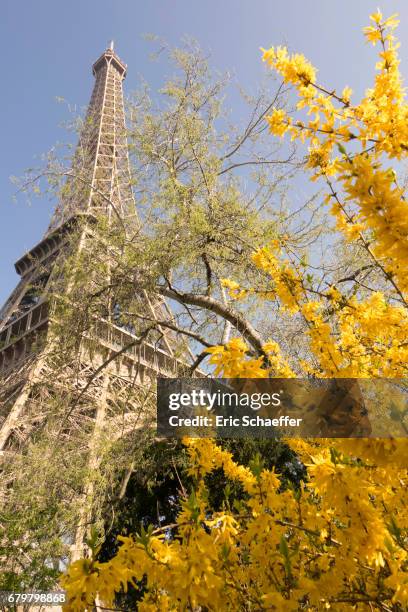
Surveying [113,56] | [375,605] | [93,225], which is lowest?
[375,605]

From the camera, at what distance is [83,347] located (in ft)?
22.1

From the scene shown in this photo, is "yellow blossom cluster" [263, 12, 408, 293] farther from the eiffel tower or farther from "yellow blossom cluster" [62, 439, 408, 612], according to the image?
the eiffel tower

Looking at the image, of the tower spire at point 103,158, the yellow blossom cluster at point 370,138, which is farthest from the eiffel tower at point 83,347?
the yellow blossom cluster at point 370,138

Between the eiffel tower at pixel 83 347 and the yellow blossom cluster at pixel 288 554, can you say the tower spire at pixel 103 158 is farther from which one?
the yellow blossom cluster at pixel 288 554

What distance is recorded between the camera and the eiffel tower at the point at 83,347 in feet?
22.1

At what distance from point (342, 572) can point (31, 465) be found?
19.3 ft

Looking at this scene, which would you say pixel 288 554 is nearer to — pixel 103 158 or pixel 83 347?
pixel 83 347

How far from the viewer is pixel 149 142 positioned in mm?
6816

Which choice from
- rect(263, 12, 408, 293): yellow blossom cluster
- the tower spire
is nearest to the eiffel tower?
the tower spire

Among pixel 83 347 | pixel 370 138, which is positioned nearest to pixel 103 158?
pixel 83 347

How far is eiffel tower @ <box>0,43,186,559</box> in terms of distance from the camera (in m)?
6.74

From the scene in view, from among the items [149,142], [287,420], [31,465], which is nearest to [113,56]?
[149,142]

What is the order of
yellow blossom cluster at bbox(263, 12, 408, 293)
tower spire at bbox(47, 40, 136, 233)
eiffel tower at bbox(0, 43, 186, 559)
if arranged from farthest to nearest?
1. tower spire at bbox(47, 40, 136, 233)
2. eiffel tower at bbox(0, 43, 186, 559)
3. yellow blossom cluster at bbox(263, 12, 408, 293)

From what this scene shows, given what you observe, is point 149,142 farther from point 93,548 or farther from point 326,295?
point 93,548
